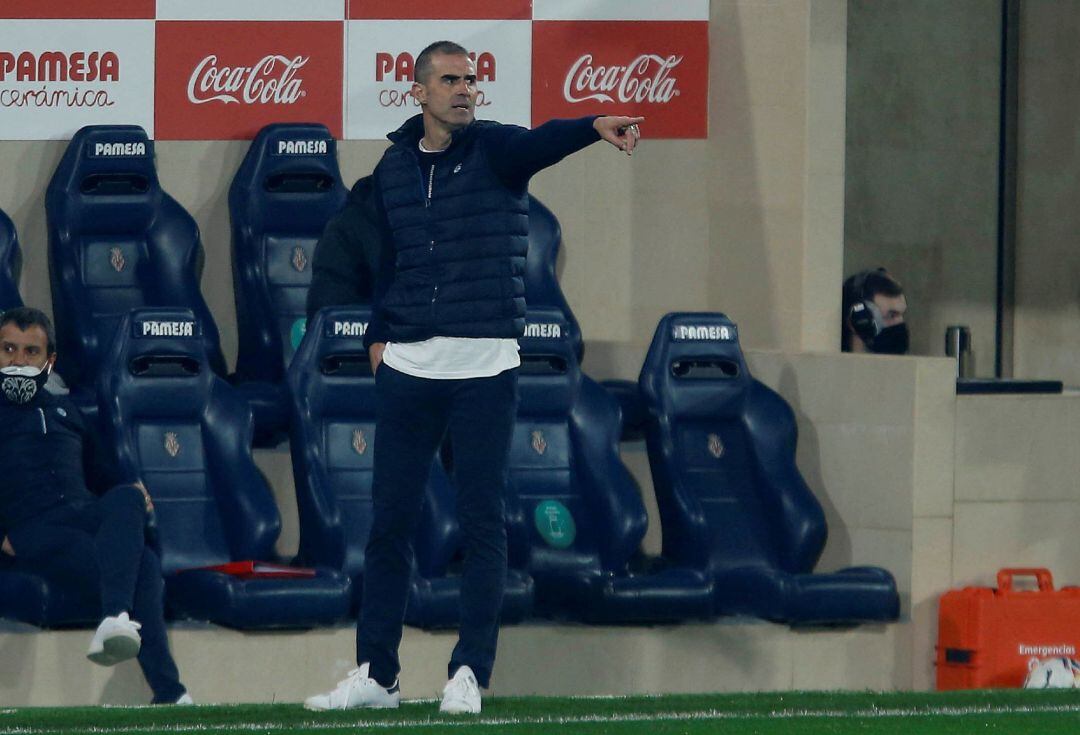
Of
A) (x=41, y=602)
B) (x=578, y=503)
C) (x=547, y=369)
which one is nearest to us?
(x=41, y=602)

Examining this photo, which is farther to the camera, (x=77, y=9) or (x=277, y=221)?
(x=77, y=9)

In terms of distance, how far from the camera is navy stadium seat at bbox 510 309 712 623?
7375mm

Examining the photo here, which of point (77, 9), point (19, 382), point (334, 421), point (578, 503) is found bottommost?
point (578, 503)

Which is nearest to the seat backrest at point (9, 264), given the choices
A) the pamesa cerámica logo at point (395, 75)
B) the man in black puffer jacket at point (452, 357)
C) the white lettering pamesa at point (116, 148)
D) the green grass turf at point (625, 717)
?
the white lettering pamesa at point (116, 148)

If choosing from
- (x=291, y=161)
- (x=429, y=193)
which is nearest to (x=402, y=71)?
(x=291, y=161)

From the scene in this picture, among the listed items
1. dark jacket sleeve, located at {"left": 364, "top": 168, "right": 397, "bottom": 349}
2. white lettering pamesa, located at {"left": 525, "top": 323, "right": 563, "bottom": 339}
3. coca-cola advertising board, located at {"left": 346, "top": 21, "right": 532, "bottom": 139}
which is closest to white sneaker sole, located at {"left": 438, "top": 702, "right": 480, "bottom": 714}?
dark jacket sleeve, located at {"left": 364, "top": 168, "right": 397, "bottom": 349}

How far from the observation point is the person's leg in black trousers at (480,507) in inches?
200

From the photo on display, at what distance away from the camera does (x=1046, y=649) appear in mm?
7434

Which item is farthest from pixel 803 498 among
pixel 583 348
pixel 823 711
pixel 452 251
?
pixel 452 251

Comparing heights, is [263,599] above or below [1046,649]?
above

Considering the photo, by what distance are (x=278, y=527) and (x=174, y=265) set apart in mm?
1473

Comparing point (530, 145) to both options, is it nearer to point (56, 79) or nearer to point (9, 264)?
point (9, 264)

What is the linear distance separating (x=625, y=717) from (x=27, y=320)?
2.66 metres

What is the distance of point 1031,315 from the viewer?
10.5 m
